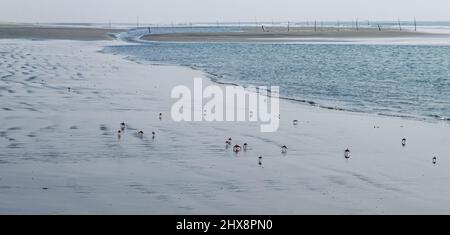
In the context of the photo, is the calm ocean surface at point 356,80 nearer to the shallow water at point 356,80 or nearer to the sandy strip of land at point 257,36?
the shallow water at point 356,80

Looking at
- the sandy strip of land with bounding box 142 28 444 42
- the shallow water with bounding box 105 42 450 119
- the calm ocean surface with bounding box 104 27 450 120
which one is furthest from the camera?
the sandy strip of land with bounding box 142 28 444 42

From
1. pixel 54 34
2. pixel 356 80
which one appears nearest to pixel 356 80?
pixel 356 80

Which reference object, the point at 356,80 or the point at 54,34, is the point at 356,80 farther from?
the point at 54,34

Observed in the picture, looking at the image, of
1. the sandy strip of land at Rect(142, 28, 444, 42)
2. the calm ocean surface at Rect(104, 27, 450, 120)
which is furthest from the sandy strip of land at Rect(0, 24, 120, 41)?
the calm ocean surface at Rect(104, 27, 450, 120)

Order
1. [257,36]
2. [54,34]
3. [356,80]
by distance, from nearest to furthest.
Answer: [356,80] → [54,34] → [257,36]

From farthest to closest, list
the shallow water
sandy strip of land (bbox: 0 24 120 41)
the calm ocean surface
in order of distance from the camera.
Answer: sandy strip of land (bbox: 0 24 120 41)
the shallow water
the calm ocean surface

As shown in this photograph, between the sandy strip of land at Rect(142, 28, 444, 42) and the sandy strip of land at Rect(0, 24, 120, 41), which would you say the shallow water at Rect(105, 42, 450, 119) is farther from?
the sandy strip of land at Rect(0, 24, 120, 41)

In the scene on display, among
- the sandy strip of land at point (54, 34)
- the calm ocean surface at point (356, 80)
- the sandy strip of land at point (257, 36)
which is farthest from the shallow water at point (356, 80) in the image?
the sandy strip of land at point (54, 34)

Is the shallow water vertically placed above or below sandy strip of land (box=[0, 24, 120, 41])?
below

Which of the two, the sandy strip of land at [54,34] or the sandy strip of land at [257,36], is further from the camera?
the sandy strip of land at [257,36]

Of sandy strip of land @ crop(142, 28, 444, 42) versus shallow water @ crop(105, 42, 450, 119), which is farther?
sandy strip of land @ crop(142, 28, 444, 42)
